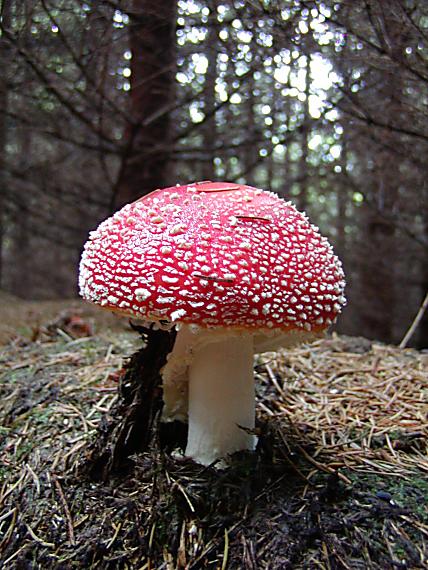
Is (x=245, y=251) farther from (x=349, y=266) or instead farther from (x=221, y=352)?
(x=349, y=266)

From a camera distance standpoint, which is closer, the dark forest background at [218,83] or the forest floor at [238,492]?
the forest floor at [238,492]

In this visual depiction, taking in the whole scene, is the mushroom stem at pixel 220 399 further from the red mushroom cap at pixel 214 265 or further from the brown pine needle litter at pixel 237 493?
the red mushroom cap at pixel 214 265

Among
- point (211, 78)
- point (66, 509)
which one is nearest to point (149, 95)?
point (211, 78)

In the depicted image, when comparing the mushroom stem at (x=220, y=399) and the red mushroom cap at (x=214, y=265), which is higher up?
the red mushroom cap at (x=214, y=265)

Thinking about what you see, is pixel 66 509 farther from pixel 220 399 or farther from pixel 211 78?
pixel 211 78

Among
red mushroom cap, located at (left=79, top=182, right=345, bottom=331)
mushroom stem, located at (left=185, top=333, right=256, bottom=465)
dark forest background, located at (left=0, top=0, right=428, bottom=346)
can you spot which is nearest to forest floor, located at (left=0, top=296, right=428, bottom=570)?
mushroom stem, located at (left=185, top=333, right=256, bottom=465)

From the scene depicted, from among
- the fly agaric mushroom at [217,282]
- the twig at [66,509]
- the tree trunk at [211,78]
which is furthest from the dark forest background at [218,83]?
the twig at [66,509]

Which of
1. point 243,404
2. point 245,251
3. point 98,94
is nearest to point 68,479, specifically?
point 243,404
